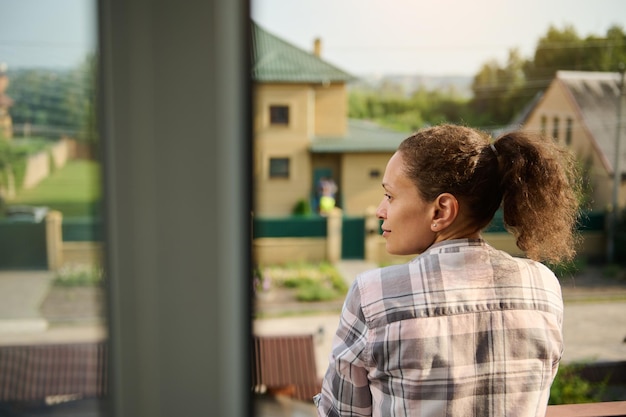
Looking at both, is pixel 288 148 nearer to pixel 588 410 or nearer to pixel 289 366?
pixel 289 366

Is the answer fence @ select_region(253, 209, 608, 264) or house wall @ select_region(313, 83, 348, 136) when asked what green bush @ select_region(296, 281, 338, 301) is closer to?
fence @ select_region(253, 209, 608, 264)

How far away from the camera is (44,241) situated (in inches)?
45.4

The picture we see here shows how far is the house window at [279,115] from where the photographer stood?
1479 millimetres

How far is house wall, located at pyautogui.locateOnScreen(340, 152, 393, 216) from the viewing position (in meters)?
1.56

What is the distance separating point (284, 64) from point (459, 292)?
106cm

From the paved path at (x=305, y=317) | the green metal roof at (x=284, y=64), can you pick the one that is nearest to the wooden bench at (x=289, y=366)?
the paved path at (x=305, y=317)

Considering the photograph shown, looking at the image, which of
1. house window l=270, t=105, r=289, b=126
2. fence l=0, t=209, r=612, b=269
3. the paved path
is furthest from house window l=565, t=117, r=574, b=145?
house window l=270, t=105, r=289, b=126

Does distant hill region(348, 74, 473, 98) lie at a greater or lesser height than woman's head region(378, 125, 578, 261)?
greater

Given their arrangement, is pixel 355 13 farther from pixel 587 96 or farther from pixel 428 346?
pixel 428 346

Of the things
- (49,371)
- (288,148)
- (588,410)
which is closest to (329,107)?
(288,148)

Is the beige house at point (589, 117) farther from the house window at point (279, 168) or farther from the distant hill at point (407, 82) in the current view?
the house window at point (279, 168)

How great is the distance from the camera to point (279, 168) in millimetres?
1552

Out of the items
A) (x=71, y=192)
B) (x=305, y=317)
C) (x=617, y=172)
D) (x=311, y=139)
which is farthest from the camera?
(x=305, y=317)

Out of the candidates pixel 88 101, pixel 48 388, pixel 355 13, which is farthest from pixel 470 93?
pixel 48 388
